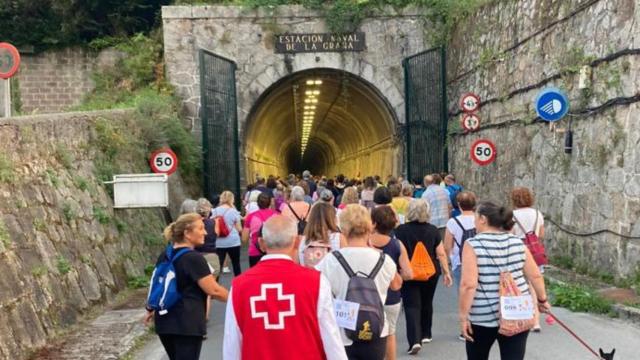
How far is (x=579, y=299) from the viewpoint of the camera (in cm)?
851

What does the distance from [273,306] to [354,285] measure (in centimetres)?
113

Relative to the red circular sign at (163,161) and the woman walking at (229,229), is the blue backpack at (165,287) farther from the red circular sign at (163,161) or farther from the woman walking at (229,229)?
the red circular sign at (163,161)

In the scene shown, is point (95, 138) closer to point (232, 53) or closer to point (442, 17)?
point (232, 53)

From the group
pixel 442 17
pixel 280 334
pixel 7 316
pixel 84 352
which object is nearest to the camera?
pixel 280 334

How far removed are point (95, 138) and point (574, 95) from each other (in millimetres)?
7671

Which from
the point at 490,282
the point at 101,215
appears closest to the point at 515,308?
the point at 490,282

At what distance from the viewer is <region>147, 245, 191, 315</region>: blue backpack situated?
15.4 ft

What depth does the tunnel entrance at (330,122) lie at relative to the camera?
835 inches

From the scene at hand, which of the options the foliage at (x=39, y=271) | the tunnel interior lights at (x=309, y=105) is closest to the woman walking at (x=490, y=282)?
the foliage at (x=39, y=271)

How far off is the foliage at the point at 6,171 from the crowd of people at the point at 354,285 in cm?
237

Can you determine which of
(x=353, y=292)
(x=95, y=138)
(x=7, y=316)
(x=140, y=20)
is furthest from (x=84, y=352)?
(x=140, y=20)

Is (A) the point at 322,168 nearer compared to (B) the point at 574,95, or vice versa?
(B) the point at 574,95

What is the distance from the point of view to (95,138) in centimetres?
1113

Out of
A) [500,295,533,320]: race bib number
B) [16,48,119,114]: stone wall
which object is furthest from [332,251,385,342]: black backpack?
[16,48,119,114]: stone wall
